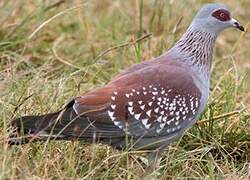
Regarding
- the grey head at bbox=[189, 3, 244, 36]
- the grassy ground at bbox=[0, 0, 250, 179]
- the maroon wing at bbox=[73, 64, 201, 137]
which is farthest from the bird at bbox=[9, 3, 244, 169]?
the grey head at bbox=[189, 3, 244, 36]

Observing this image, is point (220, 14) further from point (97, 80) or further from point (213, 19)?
point (97, 80)

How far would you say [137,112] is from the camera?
15.9 feet

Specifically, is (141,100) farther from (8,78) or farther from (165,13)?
(165,13)

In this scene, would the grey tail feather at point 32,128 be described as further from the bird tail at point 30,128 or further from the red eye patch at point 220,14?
the red eye patch at point 220,14

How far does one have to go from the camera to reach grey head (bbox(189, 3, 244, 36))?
17.3ft

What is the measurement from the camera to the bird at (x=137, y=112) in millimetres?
4660

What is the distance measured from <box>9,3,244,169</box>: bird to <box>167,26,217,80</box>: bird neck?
1 centimetres

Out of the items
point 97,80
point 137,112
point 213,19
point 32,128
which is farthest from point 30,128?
point 97,80

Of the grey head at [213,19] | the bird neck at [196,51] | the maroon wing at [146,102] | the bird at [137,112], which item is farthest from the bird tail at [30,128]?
the grey head at [213,19]

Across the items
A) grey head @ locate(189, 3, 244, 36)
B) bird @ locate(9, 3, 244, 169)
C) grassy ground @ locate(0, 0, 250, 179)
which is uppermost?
grey head @ locate(189, 3, 244, 36)

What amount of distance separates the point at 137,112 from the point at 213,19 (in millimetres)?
820

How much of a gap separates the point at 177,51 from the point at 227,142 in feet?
2.18

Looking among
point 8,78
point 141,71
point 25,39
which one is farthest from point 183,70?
point 25,39

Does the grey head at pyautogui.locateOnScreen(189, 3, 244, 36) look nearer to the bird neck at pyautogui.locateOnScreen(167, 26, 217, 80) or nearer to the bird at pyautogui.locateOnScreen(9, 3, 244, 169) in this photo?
the bird neck at pyautogui.locateOnScreen(167, 26, 217, 80)
